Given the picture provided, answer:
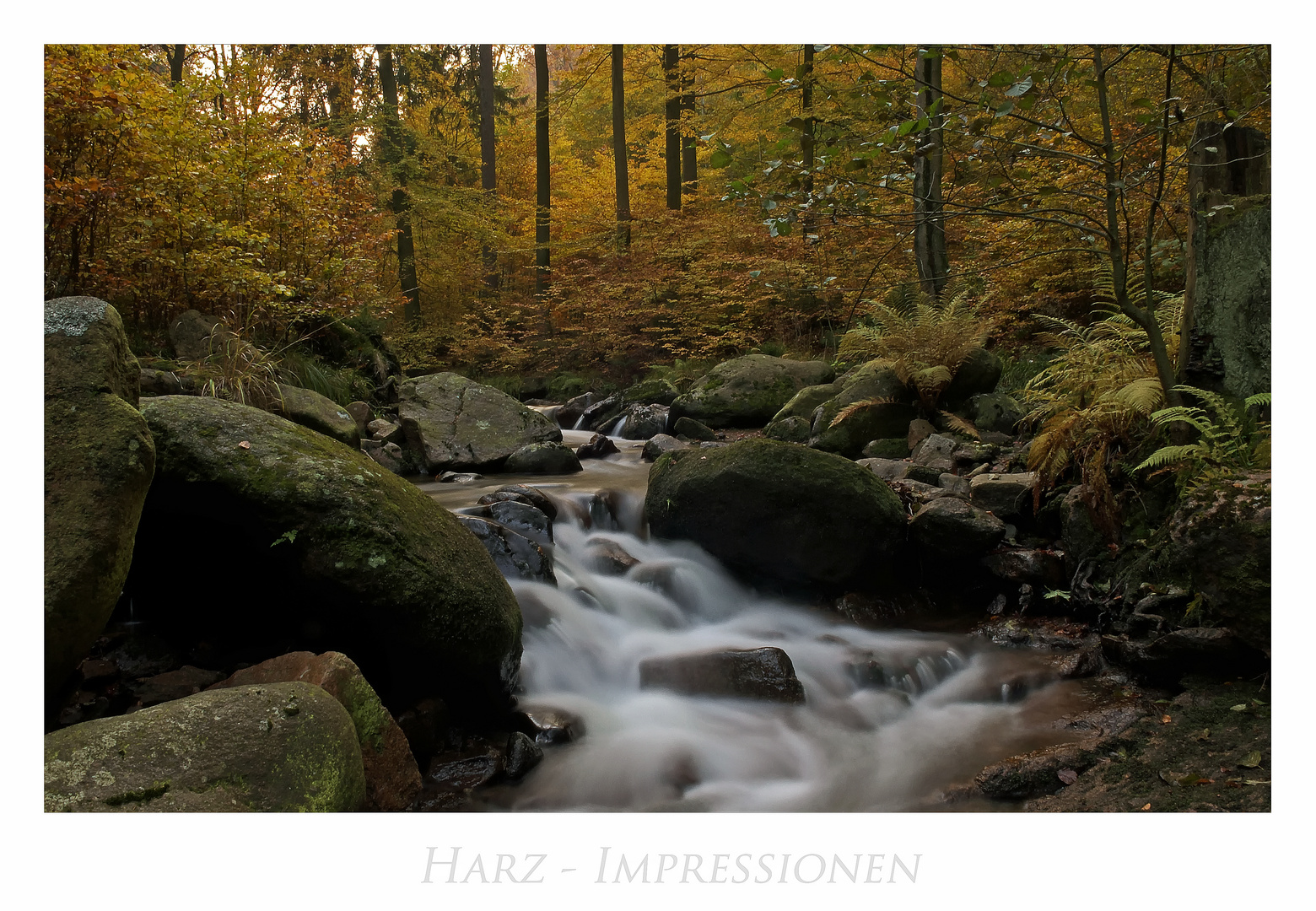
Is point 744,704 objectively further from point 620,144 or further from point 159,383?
point 620,144

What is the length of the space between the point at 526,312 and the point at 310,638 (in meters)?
12.2

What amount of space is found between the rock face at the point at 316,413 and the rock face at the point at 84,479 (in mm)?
3602

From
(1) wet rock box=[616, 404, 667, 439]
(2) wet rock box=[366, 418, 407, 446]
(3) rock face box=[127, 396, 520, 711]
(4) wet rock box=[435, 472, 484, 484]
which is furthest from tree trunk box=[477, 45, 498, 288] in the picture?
(3) rock face box=[127, 396, 520, 711]

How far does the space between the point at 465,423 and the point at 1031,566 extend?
213 inches

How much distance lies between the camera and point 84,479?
212 centimetres

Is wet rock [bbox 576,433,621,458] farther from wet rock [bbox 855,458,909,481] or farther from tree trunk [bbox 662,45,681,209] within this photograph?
tree trunk [bbox 662,45,681,209]

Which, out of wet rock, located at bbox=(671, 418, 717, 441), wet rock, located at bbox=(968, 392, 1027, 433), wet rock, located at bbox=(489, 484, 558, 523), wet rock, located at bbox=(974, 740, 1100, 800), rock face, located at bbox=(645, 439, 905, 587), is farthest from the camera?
wet rock, located at bbox=(671, 418, 717, 441)

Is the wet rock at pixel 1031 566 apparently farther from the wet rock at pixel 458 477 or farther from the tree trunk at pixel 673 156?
the tree trunk at pixel 673 156

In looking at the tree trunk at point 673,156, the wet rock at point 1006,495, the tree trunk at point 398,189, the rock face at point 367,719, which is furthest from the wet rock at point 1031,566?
the tree trunk at point 398,189

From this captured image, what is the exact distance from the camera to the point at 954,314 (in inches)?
276

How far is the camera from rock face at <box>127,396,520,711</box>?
2.84 m

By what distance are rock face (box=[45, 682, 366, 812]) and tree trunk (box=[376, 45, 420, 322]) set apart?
11946 millimetres

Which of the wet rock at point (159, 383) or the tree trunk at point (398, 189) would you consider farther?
the tree trunk at point (398, 189)

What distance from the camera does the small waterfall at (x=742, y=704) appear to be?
9.71ft
